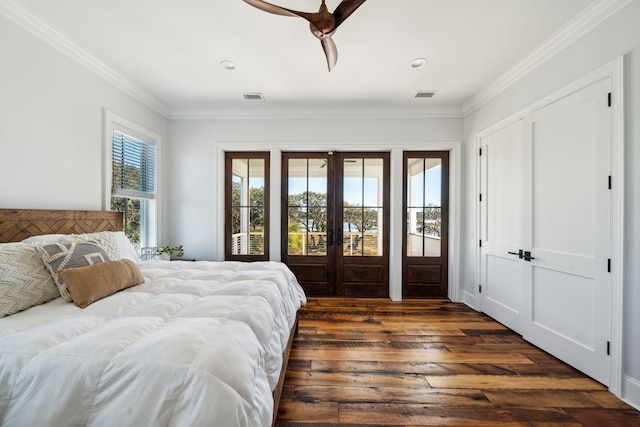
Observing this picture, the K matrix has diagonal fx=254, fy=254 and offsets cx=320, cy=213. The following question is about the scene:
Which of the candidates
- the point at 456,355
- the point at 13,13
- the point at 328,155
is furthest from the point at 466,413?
the point at 13,13

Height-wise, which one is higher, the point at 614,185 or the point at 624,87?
the point at 624,87

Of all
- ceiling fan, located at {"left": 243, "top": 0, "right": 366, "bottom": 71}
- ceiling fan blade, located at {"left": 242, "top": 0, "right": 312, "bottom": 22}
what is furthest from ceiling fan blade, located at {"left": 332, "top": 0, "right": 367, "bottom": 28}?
ceiling fan blade, located at {"left": 242, "top": 0, "right": 312, "bottom": 22}

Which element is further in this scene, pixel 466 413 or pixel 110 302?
pixel 466 413

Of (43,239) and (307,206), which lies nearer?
(43,239)

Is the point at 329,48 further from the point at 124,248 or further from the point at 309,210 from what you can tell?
the point at 124,248

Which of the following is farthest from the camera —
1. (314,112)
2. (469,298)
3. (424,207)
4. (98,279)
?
(424,207)

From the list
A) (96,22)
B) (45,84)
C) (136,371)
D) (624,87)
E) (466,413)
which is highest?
(96,22)

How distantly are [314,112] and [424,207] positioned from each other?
2123mm

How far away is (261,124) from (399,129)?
200cm

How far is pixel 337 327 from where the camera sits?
276cm

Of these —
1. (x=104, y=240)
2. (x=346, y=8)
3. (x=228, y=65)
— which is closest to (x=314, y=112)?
(x=228, y=65)

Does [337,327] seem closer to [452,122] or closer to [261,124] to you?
[261,124]

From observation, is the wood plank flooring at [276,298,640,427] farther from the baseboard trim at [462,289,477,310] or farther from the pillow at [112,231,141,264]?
the pillow at [112,231,141,264]

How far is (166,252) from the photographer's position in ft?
10.5
